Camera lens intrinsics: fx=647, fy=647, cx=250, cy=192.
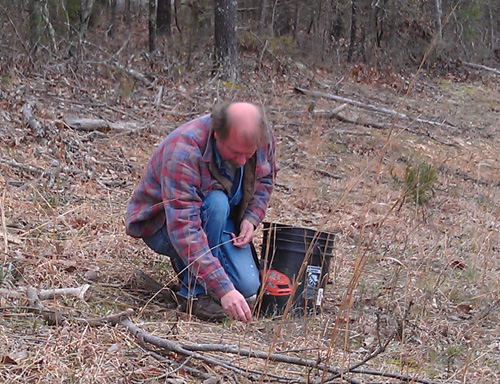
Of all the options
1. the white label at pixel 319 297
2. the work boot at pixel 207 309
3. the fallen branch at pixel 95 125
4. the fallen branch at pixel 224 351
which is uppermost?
the fallen branch at pixel 224 351

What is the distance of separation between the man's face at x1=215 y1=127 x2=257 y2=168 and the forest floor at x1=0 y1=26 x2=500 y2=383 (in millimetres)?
329

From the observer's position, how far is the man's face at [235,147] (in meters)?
3.00

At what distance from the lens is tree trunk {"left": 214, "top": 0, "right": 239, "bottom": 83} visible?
406 inches

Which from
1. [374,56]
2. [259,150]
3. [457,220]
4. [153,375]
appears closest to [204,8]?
[374,56]

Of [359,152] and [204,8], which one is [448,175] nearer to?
[359,152]

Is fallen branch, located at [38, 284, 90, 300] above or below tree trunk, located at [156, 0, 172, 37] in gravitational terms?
below

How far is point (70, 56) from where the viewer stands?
9.22 m

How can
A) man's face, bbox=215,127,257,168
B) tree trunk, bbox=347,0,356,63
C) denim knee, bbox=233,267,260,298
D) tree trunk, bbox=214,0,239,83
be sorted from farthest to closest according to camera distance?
1. tree trunk, bbox=347,0,356,63
2. tree trunk, bbox=214,0,239,83
3. denim knee, bbox=233,267,260,298
4. man's face, bbox=215,127,257,168

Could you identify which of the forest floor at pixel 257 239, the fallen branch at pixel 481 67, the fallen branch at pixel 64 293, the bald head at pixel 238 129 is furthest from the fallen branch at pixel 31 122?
the fallen branch at pixel 481 67

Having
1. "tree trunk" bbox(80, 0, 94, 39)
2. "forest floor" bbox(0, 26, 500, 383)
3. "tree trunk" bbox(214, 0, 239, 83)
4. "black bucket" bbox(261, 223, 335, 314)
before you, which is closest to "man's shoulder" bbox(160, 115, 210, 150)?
"forest floor" bbox(0, 26, 500, 383)

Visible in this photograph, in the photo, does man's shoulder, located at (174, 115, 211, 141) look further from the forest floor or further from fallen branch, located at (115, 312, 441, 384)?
fallen branch, located at (115, 312, 441, 384)

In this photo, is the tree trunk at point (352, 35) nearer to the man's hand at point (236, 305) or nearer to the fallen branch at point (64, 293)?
the fallen branch at point (64, 293)

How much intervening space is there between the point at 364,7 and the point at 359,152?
9.26m

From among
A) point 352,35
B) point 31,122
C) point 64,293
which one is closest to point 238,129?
point 64,293
